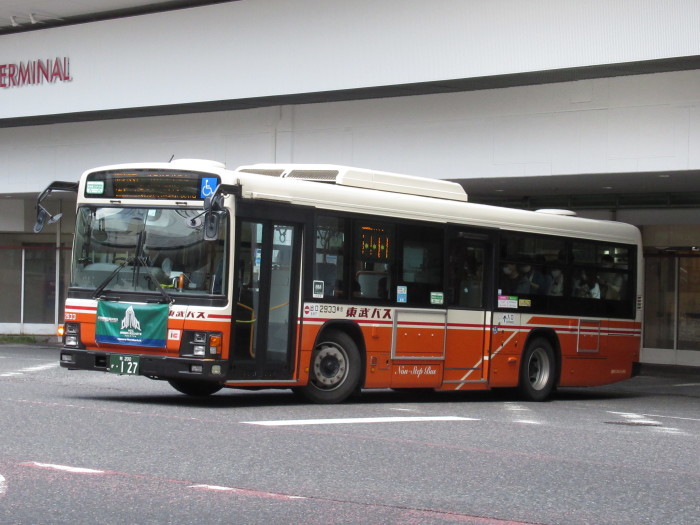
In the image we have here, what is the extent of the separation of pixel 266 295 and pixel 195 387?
2.13 meters

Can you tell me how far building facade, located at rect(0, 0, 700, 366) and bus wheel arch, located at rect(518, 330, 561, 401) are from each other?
4.97m

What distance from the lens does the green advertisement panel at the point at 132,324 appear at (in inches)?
533

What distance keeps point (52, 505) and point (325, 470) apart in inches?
95.2

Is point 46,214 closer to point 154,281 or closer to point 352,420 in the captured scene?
point 154,281

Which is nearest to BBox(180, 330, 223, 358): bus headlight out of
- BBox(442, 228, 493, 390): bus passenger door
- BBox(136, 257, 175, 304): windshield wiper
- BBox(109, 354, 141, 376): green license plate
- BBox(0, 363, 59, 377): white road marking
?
BBox(136, 257, 175, 304): windshield wiper

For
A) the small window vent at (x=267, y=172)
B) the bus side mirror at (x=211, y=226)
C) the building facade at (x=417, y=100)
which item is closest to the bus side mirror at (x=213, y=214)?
the bus side mirror at (x=211, y=226)

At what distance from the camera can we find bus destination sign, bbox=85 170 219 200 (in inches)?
540

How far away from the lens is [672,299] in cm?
2962

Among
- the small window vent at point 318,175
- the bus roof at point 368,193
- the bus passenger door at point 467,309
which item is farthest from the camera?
the bus passenger door at point 467,309

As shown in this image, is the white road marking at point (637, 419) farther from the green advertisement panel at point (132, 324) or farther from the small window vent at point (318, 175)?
the green advertisement panel at point (132, 324)

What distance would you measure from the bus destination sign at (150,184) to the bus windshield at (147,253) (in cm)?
18

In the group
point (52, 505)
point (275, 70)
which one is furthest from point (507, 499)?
point (275, 70)

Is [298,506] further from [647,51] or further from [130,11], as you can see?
[130,11]

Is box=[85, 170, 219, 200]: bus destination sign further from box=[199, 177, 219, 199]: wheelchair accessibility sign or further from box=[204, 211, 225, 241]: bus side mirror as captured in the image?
box=[204, 211, 225, 241]: bus side mirror
